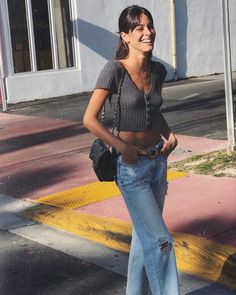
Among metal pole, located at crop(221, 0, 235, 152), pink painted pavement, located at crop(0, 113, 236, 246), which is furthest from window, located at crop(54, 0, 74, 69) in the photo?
metal pole, located at crop(221, 0, 235, 152)

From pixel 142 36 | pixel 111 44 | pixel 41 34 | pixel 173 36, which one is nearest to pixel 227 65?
pixel 142 36

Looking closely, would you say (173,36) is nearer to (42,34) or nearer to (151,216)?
(42,34)

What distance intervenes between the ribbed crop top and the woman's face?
142 mm

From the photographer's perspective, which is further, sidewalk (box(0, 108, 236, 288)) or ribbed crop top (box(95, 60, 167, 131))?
sidewalk (box(0, 108, 236, 288))

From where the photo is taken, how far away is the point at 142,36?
9.93ft

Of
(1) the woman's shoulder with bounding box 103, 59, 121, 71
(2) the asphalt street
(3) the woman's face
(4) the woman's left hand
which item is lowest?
(2) the asphalt street

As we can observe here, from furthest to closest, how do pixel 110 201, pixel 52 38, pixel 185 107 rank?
pixel 52 38 < pixel 185 107 < pixel 110 201

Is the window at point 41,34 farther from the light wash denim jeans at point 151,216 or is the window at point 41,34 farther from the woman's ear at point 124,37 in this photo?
the light wash denim jeans at point 151,216

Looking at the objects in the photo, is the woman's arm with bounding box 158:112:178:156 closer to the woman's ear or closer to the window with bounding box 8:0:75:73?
the woman's ear

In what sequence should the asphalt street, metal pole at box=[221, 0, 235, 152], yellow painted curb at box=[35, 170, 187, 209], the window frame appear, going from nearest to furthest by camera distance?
yellow painted curb at box=[35, 170, 187, 209] < metal pole at box=[221, 0, 235, 152] < the asphalt street < the window frame

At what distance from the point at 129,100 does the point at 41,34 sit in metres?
12.8

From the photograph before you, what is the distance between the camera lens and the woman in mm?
2998

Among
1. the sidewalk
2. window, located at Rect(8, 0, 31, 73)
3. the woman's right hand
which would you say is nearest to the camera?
the woman's right hand

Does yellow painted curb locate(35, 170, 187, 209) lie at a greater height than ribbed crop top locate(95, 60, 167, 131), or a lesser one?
lesser
